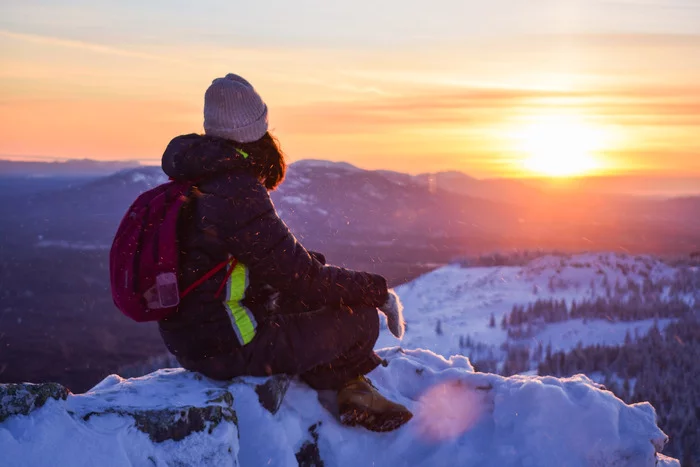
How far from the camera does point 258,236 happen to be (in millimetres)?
4020

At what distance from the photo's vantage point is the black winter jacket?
13.1ft

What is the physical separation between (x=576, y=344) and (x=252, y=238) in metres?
8.81

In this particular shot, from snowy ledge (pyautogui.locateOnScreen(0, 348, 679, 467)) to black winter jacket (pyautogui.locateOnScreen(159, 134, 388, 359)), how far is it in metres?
0.37

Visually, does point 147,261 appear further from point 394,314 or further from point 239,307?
point 394,314

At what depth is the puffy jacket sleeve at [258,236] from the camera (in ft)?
13.1

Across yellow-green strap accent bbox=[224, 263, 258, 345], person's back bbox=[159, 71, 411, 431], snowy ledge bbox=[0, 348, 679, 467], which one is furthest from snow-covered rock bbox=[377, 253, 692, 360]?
yellow-green strap accent bbox=[224, 263, 258, 345]

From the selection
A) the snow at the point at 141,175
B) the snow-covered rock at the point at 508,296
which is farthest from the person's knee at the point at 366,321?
the snow at the point at 141,175

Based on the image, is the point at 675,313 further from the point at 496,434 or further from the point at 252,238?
the point at 252,238

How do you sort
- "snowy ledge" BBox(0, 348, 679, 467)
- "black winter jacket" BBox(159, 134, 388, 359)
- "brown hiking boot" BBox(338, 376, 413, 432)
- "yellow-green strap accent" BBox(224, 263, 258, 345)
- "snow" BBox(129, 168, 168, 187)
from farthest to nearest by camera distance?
"snow" BBox(129, 168, 168, 187)
"brown hiking boot" BBox(338, 376, 413, 432)
"yellow-green strap accent" BBox(224, 263, 258, 345)
"black winter jacket" BBox(159, 134, 388, 359)
"snowy ledge" BBox(0, 348, 679, 467)

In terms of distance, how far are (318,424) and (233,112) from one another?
213cm

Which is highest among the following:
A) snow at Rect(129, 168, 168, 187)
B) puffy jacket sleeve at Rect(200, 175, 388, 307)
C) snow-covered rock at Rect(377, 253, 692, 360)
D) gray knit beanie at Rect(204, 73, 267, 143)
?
gray knit beanie at Rect(204, 73, 267, 143)

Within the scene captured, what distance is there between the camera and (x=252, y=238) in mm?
4012

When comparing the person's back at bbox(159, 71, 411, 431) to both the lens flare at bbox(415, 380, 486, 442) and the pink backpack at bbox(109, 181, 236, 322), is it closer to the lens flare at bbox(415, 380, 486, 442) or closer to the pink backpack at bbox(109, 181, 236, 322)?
the pink backpack at bbox(109, 181, 236, 322)

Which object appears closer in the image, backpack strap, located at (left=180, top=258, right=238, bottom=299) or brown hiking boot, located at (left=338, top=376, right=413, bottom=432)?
backpack strap, located at (left=180, top=258, right=238, bottom=299)
